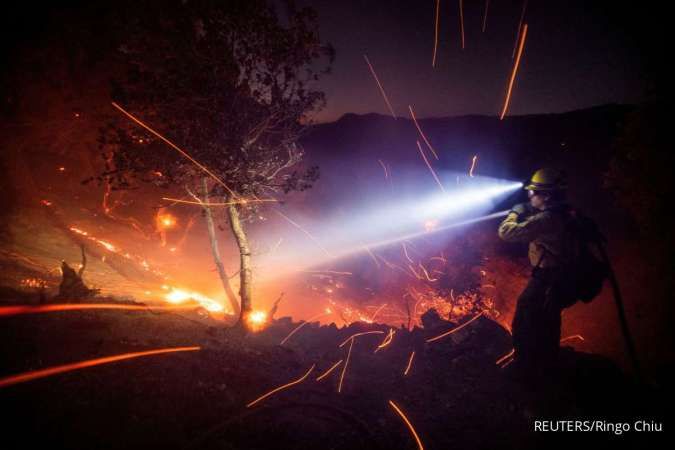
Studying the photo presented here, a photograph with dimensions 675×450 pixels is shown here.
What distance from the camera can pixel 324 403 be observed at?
6.06 meters

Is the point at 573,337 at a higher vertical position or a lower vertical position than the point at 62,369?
higher

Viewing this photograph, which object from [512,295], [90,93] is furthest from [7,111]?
[512,295]

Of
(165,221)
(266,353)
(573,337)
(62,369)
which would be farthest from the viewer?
(165,221)

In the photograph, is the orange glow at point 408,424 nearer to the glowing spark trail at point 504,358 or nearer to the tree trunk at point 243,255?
the glowing spark trail at point 504,358

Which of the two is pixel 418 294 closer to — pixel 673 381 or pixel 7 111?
pixel 673 381

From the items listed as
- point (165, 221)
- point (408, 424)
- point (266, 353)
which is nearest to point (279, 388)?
point (266, 353)

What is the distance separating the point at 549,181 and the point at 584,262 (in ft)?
6.41

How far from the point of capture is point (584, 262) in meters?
6.43

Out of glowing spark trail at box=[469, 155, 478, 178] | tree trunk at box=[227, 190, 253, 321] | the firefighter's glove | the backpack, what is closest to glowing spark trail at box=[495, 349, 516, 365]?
the backpack

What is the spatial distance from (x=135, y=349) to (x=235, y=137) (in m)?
6.52

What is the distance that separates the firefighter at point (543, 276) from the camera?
259 inches

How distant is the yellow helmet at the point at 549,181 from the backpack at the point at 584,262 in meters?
0.71

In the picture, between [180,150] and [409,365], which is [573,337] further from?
[180,150]

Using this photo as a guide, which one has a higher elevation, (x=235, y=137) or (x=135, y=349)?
(x=235, y=137)
